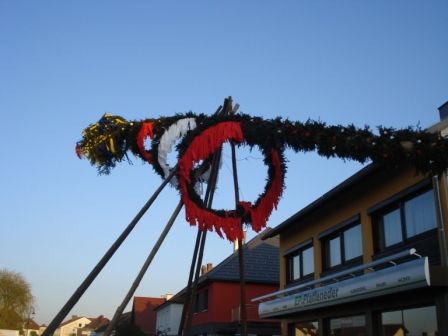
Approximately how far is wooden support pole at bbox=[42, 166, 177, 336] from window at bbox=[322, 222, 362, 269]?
29.2ft

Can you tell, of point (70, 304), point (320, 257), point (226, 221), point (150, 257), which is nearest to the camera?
point (70, 304)

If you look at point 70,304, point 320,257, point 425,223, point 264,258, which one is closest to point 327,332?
point 320,257

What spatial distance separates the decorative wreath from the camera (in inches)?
313

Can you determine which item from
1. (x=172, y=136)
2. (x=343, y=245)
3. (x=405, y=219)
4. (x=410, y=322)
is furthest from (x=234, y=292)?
(x=172, y=136)

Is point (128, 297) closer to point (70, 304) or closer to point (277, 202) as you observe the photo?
point (70, 304)

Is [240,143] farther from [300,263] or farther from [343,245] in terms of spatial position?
[300,263]

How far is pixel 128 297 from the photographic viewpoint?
745 cm

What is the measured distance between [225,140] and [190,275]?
2.41 meters

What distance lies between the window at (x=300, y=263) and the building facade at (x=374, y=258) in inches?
1.5

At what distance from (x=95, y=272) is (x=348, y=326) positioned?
381 inches

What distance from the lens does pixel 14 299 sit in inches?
2069

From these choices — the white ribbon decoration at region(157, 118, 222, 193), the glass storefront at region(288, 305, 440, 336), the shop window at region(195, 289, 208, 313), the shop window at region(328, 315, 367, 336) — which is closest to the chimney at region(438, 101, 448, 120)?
the glass storefront at region(288, 305, 440, 336)

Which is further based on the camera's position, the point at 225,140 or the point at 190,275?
the point at 190,275

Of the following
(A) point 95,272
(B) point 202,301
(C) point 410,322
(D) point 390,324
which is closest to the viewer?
(A) point 95,272
